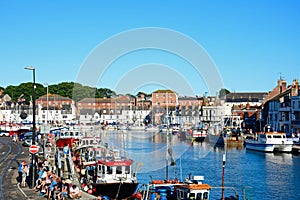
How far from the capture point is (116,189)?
32.9 metres

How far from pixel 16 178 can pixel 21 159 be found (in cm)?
1160

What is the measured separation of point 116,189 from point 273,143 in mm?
46147

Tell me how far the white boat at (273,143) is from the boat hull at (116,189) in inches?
1775

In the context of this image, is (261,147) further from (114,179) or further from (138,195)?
(138,195)

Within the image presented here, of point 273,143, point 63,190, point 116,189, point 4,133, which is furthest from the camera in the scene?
point 4,133

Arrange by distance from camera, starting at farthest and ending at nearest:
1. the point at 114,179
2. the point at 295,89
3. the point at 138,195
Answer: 1. the point at 295,89
2. the point at 114,179
3. the point at 138,195

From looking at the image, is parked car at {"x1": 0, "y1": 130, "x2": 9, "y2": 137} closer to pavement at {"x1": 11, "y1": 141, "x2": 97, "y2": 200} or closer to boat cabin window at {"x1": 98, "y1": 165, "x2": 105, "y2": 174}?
boat cabin window at {"x1": 98, "y1": 165, "x2": 105, "y2": 174}

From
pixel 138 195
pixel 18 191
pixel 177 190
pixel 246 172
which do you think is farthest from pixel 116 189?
pixel 246 172

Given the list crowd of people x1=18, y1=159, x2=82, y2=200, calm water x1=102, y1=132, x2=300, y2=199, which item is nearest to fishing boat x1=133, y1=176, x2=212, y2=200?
crowd of people x1=18, y1=159, x2=82, y2=200

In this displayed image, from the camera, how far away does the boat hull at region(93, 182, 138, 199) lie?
1284 inches

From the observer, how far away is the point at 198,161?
206 feet

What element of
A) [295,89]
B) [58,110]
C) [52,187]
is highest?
[295,89]

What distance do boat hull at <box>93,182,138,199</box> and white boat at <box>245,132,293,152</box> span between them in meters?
45.1

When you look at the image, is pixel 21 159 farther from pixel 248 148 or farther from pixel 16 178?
pixel 248 148
